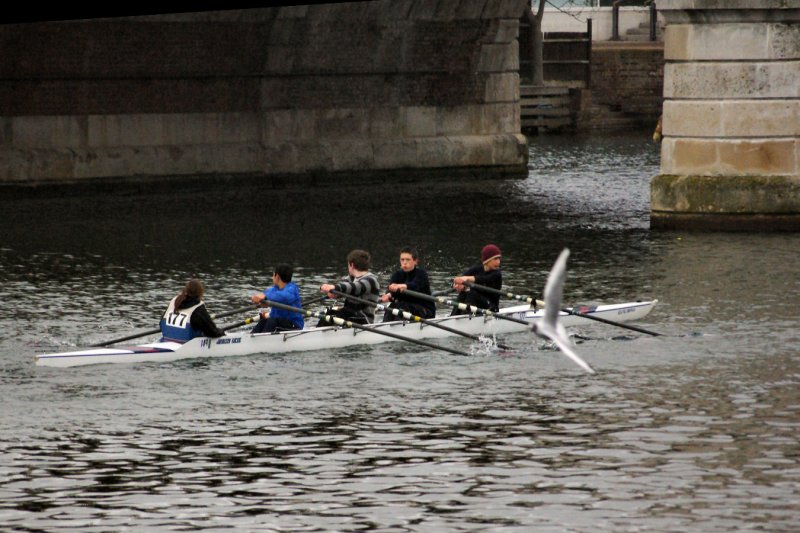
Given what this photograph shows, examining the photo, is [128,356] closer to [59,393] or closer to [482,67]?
[59,393]

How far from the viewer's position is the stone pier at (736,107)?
3134cm

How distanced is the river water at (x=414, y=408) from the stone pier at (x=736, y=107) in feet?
2.68

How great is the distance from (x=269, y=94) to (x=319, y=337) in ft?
73.0

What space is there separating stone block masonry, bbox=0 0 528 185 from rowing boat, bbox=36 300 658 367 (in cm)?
1880

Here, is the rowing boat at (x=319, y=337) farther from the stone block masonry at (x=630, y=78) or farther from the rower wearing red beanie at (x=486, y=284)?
the stone block masonry at (x=630, y=78)

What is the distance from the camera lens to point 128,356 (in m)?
20.2

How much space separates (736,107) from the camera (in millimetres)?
31359

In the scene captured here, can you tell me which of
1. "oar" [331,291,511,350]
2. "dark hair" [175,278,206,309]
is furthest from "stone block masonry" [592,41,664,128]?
"dark hair" [175,278,206,309]

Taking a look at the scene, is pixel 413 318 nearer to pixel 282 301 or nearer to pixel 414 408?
pixel 282 301

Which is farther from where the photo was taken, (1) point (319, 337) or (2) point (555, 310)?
(1) point (319, 337)

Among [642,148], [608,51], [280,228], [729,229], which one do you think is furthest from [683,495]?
[608,51]

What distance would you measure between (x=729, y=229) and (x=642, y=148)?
24.4m

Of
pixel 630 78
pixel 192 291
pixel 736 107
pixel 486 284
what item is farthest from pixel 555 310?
pixel 630 78

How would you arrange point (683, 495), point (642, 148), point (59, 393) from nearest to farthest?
point (683, 495)
point (59, 393)
point (642, 148)
